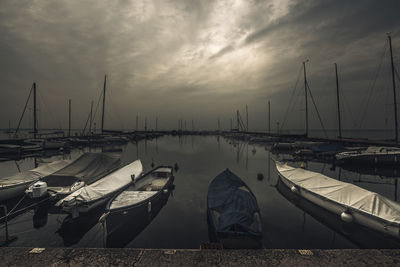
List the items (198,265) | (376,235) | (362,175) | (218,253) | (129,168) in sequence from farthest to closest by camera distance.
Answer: (362,175) → (129,168) → (376,235) → (218,253) → (198,265)

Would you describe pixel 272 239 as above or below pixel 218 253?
below

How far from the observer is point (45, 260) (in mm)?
7160

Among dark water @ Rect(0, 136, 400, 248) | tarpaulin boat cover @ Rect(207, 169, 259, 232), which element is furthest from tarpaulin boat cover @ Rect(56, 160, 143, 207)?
tarpaulin boat cover @ Rect(207, 169, 259, 232)

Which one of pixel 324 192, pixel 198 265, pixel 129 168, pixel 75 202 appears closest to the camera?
pixel 198 265

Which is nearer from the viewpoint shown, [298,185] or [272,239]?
[272,239]

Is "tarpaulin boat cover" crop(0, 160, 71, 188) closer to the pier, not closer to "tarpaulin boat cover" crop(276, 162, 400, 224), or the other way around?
the pier

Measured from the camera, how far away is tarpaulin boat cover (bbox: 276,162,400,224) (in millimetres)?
11289

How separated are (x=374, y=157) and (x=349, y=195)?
3117cm

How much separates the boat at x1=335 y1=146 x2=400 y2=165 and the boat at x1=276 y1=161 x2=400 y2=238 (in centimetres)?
2510

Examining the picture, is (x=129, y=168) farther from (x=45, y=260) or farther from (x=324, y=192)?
(x=324, y=192)

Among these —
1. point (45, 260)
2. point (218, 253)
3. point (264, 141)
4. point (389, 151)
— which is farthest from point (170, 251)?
point (264, 141)

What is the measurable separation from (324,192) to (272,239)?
7.57 metres

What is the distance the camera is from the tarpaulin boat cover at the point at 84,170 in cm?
1748

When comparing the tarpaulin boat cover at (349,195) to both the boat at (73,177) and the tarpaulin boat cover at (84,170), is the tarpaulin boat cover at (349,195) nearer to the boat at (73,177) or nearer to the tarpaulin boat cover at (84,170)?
the boat at (73,177)
